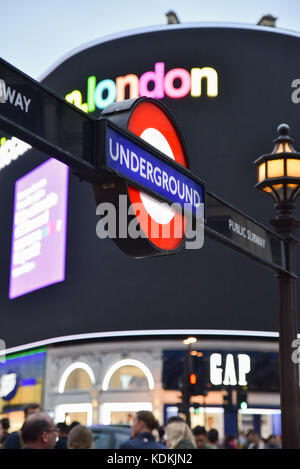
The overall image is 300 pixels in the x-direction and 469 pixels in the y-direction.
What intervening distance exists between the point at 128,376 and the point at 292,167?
2180cm

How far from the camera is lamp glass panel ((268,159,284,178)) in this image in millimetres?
7761

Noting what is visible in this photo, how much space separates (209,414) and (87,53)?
651 inches

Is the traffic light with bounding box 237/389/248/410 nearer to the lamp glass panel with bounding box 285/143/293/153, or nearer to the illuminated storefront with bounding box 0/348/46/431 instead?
the illuminated storefront with bounding box 0/348/46/431

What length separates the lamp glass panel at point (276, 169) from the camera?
7761 millimetres

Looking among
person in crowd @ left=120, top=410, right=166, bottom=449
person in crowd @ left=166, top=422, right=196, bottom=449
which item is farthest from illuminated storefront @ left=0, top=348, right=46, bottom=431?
person in crowd @ left=120, top=410, right=166, bottom=449

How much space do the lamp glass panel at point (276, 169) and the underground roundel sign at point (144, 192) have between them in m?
2.51

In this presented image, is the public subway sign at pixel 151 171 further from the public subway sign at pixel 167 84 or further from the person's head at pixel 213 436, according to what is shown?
the public subway sign at pixel 167 84

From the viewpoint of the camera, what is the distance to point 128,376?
2848 centimetres

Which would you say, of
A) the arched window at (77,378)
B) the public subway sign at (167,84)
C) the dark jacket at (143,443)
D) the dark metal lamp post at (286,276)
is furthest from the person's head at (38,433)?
the public subway sign at (167,84)

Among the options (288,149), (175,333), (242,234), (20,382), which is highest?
(175,333)

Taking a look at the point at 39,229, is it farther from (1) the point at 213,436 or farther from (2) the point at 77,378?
(1) the point at 213,436

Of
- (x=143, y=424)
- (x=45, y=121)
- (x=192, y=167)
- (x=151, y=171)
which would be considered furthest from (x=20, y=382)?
(x=45, y=121)
